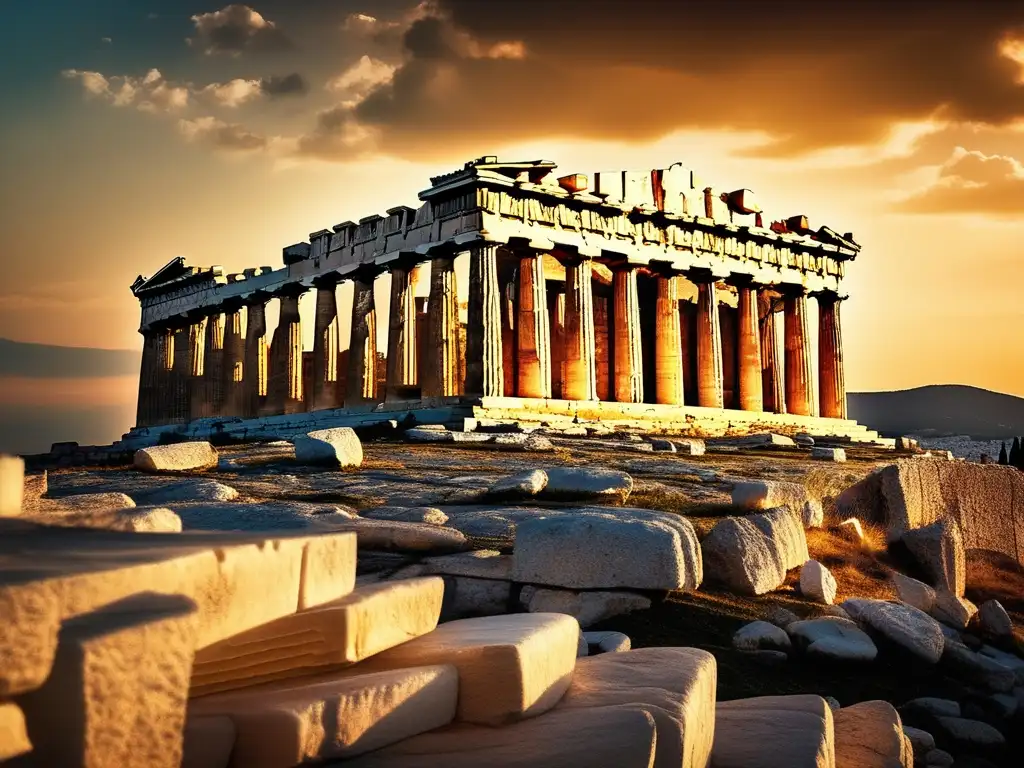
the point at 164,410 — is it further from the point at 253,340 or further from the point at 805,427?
the point at 805,427

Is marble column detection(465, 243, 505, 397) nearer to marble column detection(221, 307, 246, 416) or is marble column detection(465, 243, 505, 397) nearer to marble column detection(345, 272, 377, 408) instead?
marble column detection(345, 272, 377, 408)

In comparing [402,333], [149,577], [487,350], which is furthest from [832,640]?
[402,333]

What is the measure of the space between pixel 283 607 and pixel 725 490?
10214mm

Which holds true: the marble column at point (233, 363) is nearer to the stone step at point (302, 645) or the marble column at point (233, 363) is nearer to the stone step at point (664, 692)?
the stone step at point (664, 692)

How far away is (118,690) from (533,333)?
83.9ft

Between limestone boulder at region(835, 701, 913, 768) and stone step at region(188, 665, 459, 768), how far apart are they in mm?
2326

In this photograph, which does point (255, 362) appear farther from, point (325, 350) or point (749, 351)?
point (749, 351)

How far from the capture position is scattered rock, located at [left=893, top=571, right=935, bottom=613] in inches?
356

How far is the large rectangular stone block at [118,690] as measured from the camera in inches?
85.3

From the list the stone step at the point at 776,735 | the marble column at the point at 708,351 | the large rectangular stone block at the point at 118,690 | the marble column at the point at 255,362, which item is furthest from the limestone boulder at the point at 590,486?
the marble column at the point at 255,362

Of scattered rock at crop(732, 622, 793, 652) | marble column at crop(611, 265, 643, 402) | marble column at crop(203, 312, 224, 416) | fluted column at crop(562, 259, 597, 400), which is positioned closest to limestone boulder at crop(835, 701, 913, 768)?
scattered rock at crop(732, 622, 793, 652)

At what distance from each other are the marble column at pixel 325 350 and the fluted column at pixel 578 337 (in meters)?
7.45

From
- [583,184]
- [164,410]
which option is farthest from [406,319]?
[164,410]

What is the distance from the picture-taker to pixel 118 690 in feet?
7.37
